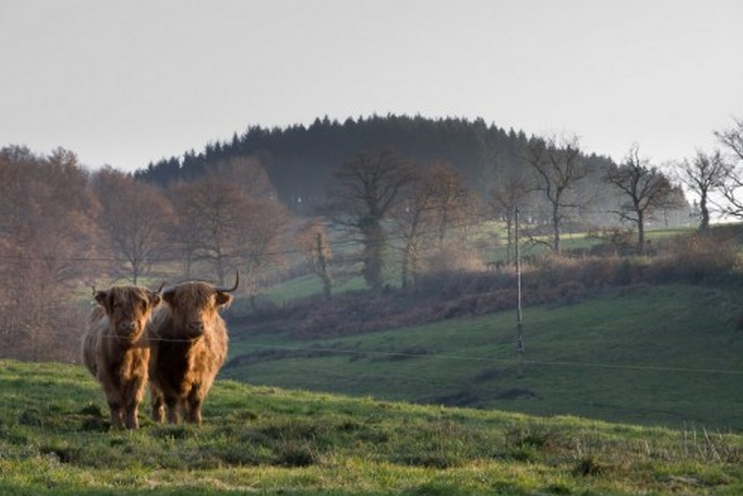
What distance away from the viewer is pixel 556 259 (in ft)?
212

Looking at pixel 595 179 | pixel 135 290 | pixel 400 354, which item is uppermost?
pixel 595 179

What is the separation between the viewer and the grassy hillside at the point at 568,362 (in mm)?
39750

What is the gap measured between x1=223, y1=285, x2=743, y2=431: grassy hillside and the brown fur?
2194 centimetres

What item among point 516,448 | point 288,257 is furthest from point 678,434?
point 288,257

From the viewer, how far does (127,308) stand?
52.9 ft

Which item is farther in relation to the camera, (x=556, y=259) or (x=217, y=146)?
(x=217, y=146)

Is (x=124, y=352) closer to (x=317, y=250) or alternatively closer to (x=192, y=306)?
(x=192, y=306)

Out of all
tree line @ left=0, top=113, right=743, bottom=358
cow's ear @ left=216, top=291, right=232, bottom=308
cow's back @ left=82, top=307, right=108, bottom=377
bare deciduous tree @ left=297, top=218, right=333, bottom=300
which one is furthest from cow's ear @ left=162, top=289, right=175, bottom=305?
bare deciduous tree @ left=297, top=218, right=333, bottom=300

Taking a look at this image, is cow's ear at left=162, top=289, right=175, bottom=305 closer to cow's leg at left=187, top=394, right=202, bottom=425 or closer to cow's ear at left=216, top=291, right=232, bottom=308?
cow's ear at left=216, top=291, right=232, bottom=308

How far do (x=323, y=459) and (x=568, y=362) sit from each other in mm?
35646

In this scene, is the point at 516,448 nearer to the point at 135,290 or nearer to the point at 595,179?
the point at 135,290

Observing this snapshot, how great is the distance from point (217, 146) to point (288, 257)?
79266 mm

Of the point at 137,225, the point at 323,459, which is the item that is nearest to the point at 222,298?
the point at 323,459

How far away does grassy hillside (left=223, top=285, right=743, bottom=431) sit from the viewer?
1565 inches
